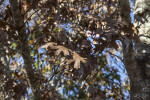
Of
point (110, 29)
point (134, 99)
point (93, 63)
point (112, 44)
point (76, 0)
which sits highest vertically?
point (76, 0)

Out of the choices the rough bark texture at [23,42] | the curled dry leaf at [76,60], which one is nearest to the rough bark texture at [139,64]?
the curled dry leaf at [76,60]

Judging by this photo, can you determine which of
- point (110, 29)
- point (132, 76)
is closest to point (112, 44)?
point (110, 29)

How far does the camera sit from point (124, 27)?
1984 millimetres

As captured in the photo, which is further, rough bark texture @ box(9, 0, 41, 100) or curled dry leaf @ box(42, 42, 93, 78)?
rough bark texture @ box(9, 0, 41, 100)

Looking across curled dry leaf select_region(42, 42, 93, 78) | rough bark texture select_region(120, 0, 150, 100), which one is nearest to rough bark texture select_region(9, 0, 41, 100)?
curled dry leaf select_region(42, 42, 93, 78)

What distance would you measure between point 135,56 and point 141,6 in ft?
2.54

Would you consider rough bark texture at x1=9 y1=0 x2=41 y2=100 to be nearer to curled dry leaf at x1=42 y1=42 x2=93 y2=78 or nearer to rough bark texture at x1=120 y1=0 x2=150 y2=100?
curled dry leaf at x1=42 y1=42 x2=93 y2=78

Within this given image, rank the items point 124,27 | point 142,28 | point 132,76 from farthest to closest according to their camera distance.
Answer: point 142,28 → point 132,76 → point 124,27

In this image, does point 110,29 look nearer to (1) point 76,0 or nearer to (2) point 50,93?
(2) point 50,93

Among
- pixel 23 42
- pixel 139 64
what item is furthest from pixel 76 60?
pixel 139 64

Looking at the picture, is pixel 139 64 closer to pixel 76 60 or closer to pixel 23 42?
pixel 76 60

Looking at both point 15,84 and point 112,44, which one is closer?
point 112,44

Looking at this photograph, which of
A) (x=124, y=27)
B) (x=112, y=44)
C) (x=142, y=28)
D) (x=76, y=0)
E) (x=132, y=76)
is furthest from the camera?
(x=76, y=0)

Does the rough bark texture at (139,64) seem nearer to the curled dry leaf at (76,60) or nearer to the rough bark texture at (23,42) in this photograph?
the curled dry leaf at (76,60)
